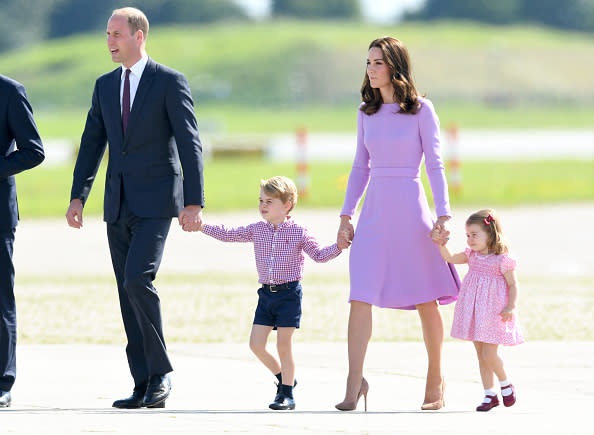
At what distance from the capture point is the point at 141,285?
251 inches

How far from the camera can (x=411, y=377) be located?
736cm

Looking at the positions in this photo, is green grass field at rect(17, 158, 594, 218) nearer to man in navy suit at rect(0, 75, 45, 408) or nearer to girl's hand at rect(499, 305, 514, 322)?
man in navy suit at rect(0, 75, 45, 408)

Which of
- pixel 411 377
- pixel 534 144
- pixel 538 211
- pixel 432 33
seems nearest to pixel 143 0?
pixel 432 33

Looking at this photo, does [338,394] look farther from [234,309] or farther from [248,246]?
[248,246]

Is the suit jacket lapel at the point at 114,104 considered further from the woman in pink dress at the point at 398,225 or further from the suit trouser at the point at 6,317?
the woman in pink dress at the point at 398,225

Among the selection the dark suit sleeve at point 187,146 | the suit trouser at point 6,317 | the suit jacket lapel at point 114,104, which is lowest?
the suit trouser at point 6,317

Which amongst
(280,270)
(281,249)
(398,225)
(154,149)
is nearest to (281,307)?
(280,270)

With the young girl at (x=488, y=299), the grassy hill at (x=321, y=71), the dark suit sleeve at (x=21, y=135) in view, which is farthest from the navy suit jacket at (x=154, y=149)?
the grassy hill at (x=321, y=71)

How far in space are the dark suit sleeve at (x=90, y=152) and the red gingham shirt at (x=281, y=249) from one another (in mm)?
649

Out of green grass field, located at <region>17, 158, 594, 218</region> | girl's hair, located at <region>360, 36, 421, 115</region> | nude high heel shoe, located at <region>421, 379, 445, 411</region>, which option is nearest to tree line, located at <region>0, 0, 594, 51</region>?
green grass field, located at <region>17, 158, 594, 218</region>

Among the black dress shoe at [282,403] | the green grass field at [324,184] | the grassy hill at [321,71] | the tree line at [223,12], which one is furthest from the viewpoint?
the tree line at [223,12]

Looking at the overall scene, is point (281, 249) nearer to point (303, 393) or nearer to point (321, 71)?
point (303, 393)

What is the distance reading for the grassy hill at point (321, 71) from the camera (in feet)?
281

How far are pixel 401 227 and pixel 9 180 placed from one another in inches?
79.3
